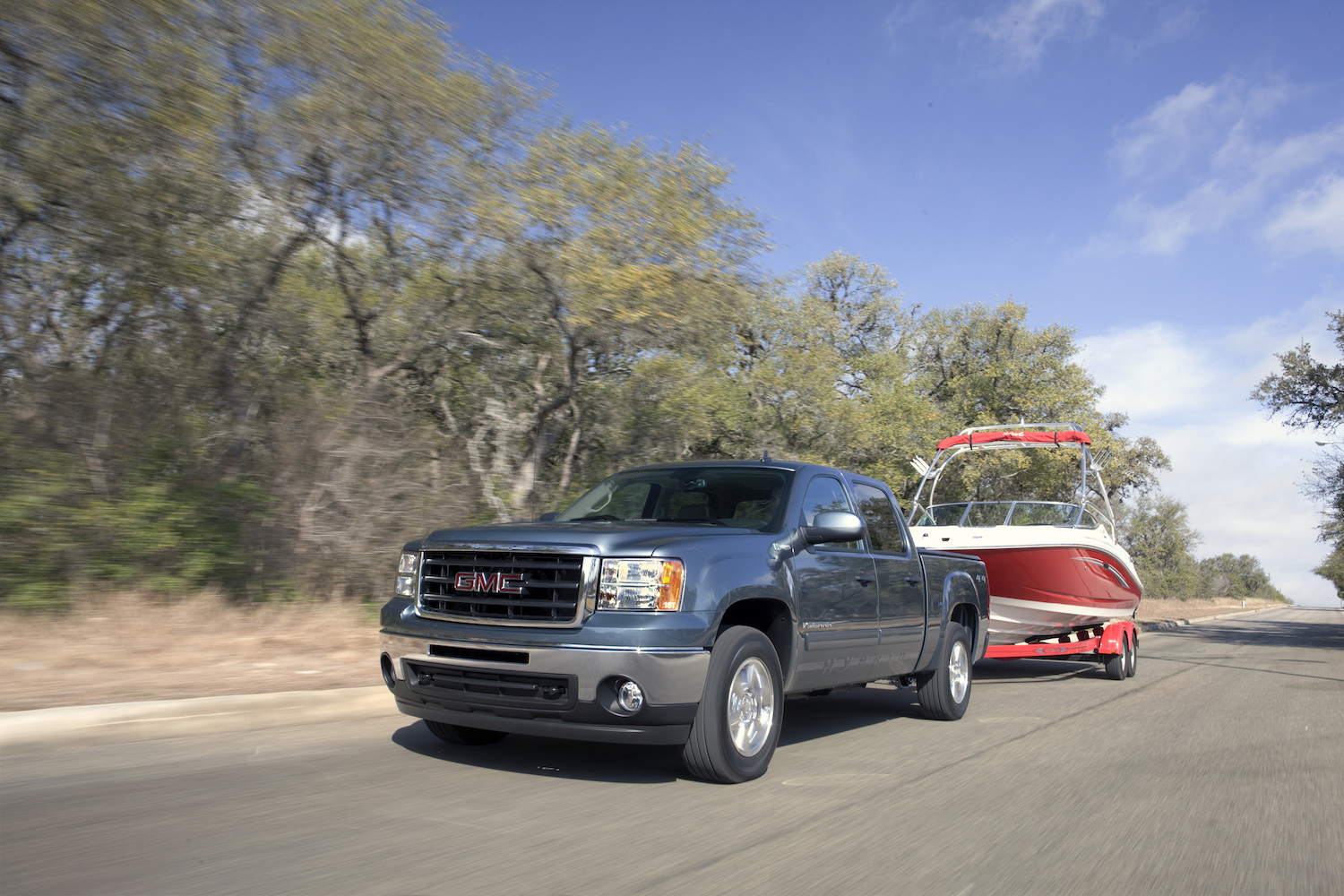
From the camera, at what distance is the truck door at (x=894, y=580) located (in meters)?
7.38

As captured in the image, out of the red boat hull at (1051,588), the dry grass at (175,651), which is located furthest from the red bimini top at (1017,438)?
the dry grass at (175,651)

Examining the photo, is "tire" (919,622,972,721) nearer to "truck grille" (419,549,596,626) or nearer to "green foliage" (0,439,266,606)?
"truck grille" (419,549,596,626)

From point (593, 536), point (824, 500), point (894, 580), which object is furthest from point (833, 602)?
point (593, 536)

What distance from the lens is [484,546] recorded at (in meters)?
5.64

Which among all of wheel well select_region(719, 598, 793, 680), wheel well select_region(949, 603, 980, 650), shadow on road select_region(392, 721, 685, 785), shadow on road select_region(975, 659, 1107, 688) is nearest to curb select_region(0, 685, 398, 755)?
shadow on road select_region(392, 721, 685, 785)

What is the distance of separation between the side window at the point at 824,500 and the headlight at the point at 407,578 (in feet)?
8.30

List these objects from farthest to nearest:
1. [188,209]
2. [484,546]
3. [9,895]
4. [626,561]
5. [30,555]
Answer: [188,209] → [30,555] → [484,546] → [626,561] → [9,895]

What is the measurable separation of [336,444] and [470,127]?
16.6ft

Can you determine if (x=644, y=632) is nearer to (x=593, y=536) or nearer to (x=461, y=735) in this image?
(x=593, y=536)

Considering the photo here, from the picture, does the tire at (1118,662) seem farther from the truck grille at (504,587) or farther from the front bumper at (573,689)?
the truck grille at (504,587)

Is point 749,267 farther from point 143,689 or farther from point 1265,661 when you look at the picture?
point 143,689

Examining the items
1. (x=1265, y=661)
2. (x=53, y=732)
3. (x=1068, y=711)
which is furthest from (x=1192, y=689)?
(x=53, y=732)

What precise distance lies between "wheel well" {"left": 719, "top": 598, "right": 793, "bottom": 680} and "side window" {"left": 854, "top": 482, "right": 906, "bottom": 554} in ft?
5.07

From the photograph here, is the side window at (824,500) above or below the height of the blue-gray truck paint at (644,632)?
above
